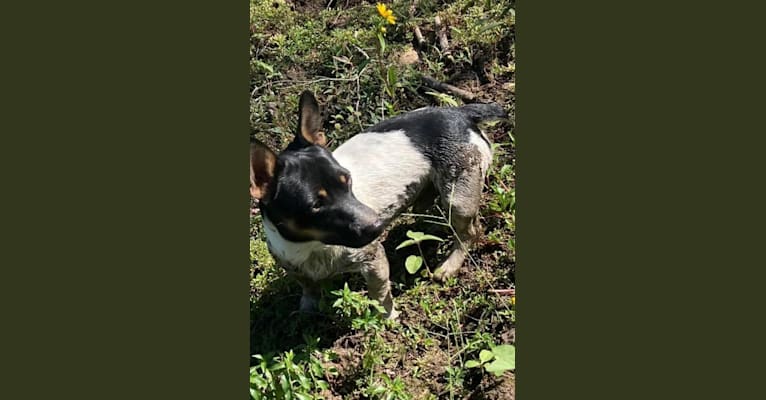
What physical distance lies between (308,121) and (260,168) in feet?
1.72

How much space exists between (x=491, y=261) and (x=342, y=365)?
50.9 inches

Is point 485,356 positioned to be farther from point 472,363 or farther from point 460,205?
point 460,205

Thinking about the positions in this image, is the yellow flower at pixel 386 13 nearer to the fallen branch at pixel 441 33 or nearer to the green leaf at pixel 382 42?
the green leaf at pixel 382 42

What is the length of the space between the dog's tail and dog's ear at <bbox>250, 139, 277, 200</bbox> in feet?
5.23

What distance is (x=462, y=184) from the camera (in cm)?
464

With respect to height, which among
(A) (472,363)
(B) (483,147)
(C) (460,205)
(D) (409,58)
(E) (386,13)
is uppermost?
(E) (386,13)

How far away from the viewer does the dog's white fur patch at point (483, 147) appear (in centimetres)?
466

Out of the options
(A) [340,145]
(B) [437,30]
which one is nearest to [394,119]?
(A) [340,145]

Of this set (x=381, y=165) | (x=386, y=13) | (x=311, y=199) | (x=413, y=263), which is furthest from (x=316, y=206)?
(x=386, y=13)

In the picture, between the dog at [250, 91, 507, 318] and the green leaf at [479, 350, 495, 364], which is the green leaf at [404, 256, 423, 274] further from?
the green leaf at [479, 350, 495, 364]

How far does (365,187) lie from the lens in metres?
4.33

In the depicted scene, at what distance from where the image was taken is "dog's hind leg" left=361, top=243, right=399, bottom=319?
4305 millimetres

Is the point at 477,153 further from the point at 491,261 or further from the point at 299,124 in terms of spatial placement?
the point at 299,124

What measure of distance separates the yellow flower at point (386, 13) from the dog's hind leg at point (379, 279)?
156 cm
